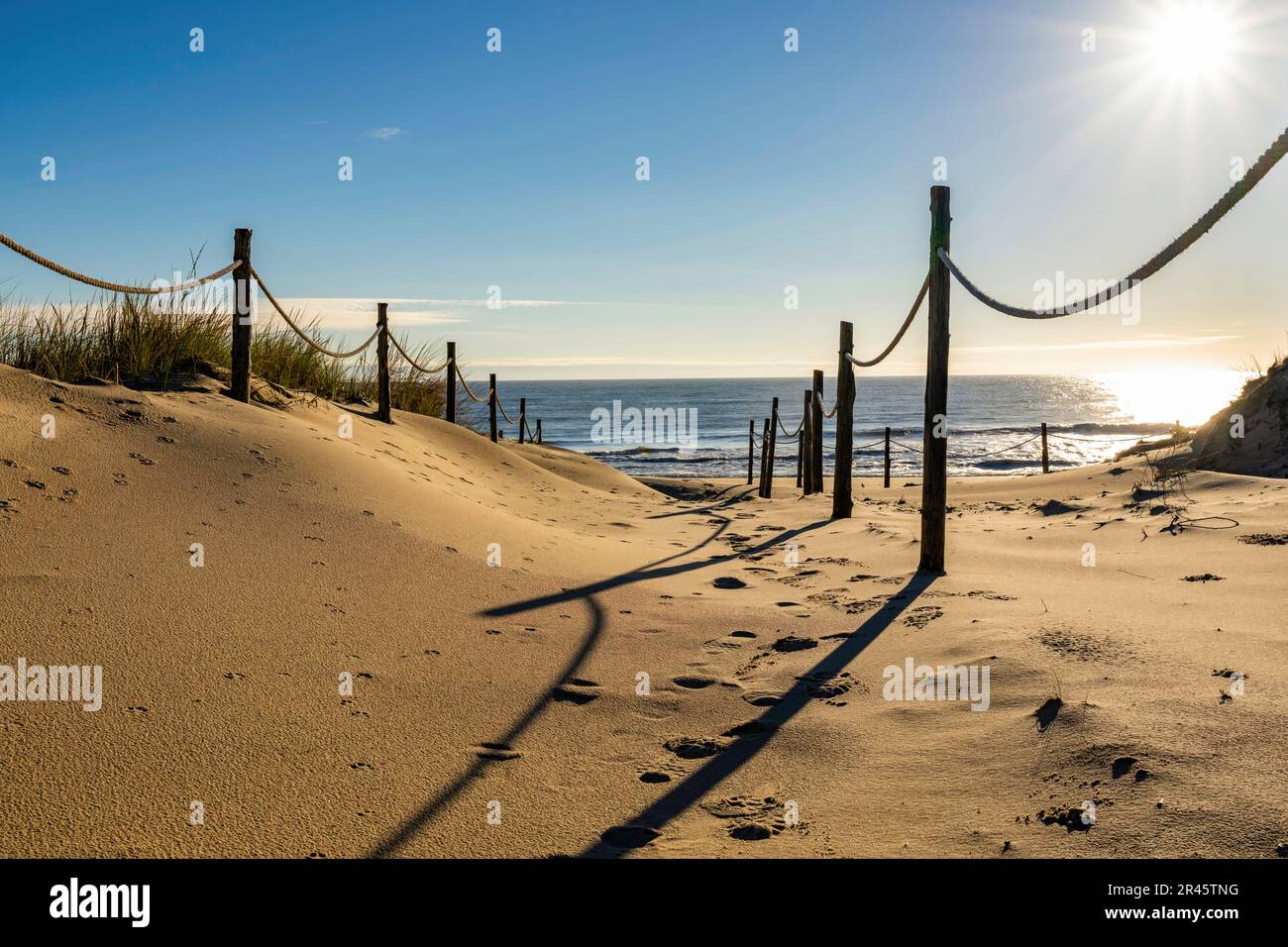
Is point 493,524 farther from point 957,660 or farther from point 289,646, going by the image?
point 957,660

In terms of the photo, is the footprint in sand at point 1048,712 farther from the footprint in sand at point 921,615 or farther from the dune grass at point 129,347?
the dune grass at point 129,347

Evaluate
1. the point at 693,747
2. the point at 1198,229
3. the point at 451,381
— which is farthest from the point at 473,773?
the point at 451,381

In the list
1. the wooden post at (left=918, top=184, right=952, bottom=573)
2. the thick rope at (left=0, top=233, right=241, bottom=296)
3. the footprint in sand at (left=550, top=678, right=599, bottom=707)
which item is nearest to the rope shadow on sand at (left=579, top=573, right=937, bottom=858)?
the footprint in sand at (left=550, top=678, right=599, bottom=707)

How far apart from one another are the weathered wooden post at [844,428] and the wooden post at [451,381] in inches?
248

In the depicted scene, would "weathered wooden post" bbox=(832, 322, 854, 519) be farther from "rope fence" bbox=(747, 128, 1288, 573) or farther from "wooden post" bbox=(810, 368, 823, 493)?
"wooden post" bbox=(810, 368, 823, 493)

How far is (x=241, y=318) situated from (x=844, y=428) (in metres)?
5.80

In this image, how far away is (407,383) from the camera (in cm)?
1368

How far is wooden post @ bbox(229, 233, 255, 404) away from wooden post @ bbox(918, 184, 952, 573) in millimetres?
5450

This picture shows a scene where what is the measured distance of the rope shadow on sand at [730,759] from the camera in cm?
217

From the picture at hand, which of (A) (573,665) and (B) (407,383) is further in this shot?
(B) (407,383)
